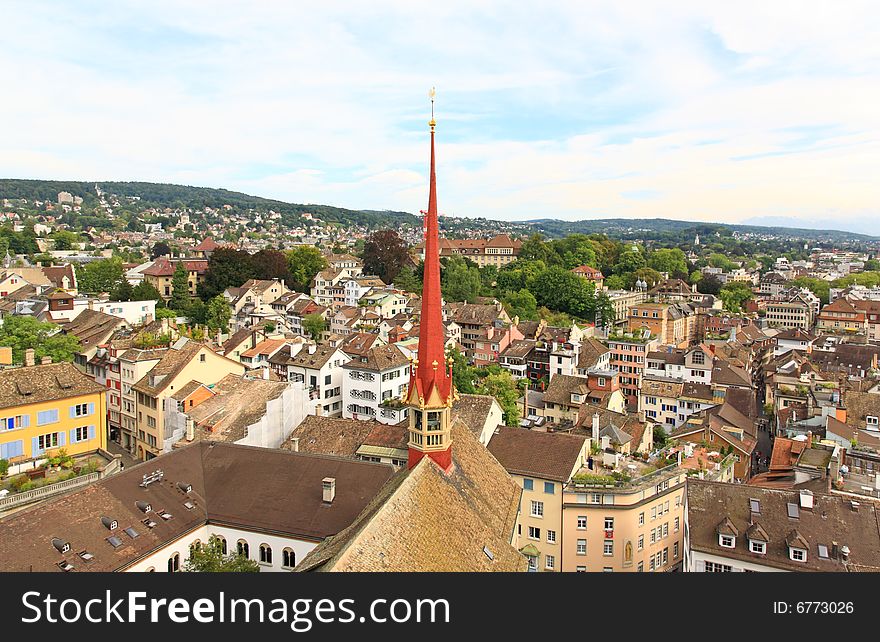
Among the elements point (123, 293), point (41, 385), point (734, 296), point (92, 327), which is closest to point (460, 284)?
point (123, 293)

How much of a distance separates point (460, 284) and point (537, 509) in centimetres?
8193

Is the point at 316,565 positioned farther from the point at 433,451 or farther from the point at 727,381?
the point at 727,381

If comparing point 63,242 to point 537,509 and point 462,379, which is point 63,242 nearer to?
point 462,379

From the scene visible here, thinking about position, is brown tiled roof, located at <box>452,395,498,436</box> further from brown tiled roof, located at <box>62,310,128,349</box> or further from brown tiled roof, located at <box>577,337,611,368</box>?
brown tiled roof, located at <box>577,337,611,368</box>

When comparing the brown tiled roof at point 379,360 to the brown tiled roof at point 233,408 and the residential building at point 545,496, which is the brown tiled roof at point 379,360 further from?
the residential building at point 545,496

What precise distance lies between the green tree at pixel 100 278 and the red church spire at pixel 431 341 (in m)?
84.5

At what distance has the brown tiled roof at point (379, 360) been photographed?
56094mm

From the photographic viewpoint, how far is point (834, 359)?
87.2m

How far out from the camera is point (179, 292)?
9969 centimetres

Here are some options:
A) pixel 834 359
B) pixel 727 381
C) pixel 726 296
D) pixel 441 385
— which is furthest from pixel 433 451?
pixel 726 296

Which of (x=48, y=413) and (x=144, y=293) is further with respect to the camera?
(x=144, y=293)

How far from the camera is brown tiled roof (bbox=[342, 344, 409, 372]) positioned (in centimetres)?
5609

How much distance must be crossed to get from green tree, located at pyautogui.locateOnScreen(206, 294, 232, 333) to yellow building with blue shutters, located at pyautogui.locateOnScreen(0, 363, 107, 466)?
47.7 meters

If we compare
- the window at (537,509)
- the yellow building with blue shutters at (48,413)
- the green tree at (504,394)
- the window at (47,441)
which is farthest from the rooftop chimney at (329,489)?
the green tree at (504,394)
